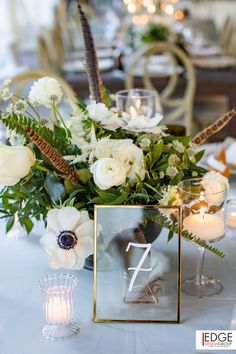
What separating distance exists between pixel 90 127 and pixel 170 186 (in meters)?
0.19

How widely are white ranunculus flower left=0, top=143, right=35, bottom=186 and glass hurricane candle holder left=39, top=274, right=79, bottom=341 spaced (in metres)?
0.18

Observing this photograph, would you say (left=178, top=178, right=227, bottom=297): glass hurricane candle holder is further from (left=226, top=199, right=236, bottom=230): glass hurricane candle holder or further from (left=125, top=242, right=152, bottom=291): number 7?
(left=226, top=199, right=236, bottom=230): glass hurricane candle holder

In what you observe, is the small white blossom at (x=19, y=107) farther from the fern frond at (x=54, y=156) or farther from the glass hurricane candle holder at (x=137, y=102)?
the glass hurricane candle holder at (x=137, y=102)

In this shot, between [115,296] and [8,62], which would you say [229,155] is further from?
[8,62]

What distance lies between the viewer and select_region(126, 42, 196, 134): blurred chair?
292 centimetres

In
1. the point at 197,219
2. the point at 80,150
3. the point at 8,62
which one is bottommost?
the point at 8,62

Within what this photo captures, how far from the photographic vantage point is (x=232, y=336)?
3.02 feet

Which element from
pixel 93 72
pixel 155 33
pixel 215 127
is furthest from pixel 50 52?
pixel 215 127

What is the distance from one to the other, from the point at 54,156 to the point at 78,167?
0.12 meters

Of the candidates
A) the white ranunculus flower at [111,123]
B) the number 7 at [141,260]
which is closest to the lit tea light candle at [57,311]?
the number 7 at [141,260]

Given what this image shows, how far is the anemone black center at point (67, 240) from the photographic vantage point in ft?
3.26

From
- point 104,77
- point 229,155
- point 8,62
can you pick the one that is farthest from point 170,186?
point 8,62

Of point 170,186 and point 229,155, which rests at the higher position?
point 170,186

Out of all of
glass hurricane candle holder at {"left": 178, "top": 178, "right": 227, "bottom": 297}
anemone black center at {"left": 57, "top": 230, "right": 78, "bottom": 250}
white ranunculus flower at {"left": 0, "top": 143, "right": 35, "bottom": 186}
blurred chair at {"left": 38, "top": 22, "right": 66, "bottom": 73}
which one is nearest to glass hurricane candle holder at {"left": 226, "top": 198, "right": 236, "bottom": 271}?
glass hurricane candle holder at {"left": 178, "top": 178, "right": 227, "bottom": 297}
